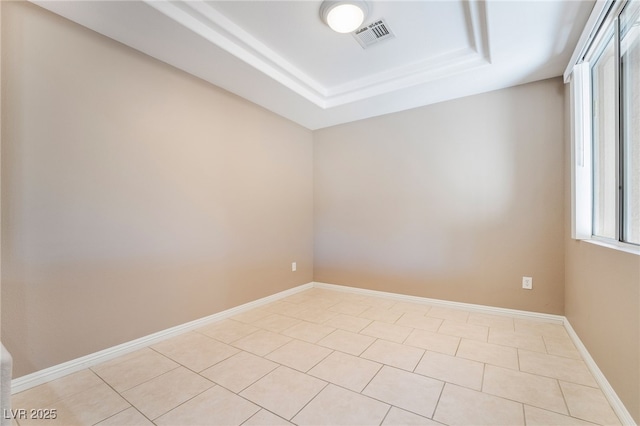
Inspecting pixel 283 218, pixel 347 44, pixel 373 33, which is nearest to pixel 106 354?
pixel 283 218

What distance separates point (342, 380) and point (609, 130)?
2.48 metres

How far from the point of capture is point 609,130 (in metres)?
1.94

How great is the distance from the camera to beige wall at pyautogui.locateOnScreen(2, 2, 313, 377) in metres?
1.79

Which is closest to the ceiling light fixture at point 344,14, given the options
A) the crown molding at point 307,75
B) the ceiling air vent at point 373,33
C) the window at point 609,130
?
the ceiling air vent at point 373,33

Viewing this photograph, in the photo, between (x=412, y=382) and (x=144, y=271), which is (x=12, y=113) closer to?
(x=144, y=271)

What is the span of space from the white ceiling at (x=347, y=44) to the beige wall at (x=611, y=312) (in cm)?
163

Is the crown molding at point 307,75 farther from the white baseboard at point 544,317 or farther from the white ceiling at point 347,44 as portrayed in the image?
the white baseboard at point 544,317

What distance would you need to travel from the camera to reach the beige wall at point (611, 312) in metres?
1.37

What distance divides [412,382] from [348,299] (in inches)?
72.7

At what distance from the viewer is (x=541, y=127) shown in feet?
9.27

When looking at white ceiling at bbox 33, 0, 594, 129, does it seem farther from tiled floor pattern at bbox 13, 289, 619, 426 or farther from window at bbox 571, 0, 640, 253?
tiled floor pattern at bbox 13, 289, 619, 426

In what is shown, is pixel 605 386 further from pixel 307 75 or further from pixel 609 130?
pixel 307 75

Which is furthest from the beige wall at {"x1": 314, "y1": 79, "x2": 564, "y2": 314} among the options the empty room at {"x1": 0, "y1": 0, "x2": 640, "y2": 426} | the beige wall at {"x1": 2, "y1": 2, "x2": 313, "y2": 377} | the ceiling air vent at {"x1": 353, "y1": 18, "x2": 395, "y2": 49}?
the beige wall at {"x1": 2, "y1": 2, "x2": 313, "y2": 377}

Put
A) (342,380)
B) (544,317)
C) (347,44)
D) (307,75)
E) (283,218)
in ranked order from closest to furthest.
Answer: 1. (342,380)
2. (347,44)
3. (544,317)
4. (307,75)
5. (283,218)
